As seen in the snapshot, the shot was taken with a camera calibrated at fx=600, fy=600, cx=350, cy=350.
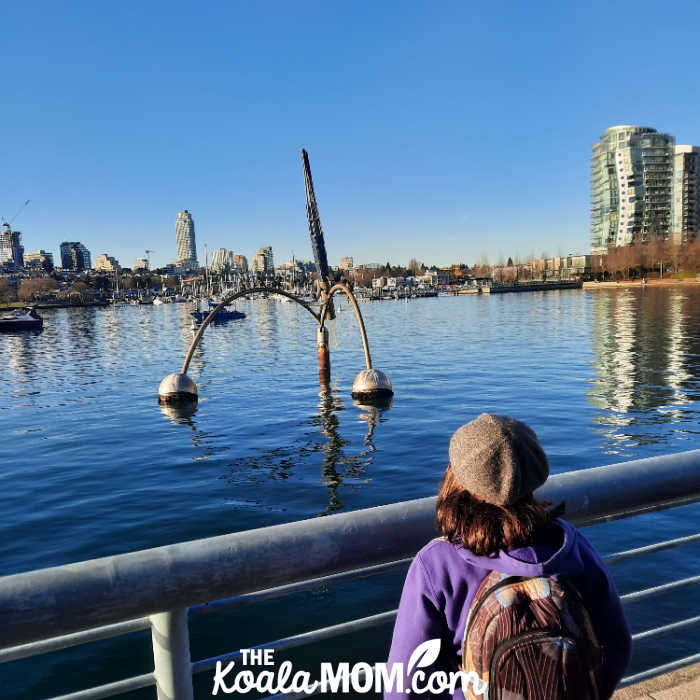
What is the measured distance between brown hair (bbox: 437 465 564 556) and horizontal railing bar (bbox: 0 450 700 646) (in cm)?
28

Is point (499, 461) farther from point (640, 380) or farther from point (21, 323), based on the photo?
point (21, 323)

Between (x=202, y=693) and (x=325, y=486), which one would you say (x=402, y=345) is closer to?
(x=325, y=486)

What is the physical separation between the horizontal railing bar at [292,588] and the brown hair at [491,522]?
1.34ft

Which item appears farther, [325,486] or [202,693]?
[325,486]

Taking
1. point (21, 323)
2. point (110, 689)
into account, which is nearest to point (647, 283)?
point (21, 323)

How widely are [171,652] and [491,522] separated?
1027 millimetres

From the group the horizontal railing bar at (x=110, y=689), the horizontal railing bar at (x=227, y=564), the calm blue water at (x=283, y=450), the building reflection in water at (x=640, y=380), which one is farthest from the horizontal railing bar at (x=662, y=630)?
the building reflection in water at (x=640, y=380)

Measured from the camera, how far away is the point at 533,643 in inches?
59.5

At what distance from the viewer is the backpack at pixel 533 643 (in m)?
1.52

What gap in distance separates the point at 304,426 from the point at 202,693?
14.5m

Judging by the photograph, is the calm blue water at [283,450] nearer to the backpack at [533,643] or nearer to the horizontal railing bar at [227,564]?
the horizontal railing bar at [227,564]

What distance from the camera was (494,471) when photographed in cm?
165


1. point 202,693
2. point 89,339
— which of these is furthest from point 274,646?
point 89,339

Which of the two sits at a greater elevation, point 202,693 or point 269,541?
point 269,541
